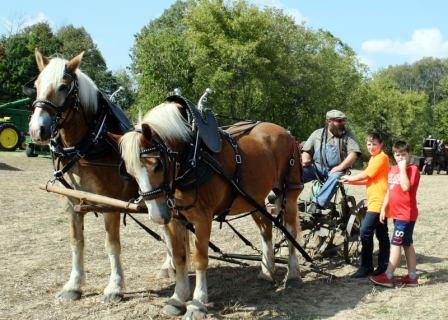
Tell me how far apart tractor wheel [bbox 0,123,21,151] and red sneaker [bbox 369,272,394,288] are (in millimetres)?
20348

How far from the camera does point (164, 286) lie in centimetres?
577

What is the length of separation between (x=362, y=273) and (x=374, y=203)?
85 centimetres

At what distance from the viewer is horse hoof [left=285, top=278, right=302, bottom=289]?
576 centimetres

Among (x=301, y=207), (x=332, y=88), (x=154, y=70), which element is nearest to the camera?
(x=301, y=207)

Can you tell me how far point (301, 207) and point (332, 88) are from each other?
28133 millimetres

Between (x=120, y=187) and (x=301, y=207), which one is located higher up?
(x=120, y=187)

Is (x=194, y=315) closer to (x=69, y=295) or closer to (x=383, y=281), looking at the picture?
(x=69, y=295)

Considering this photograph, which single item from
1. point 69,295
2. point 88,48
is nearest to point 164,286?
point 69,295

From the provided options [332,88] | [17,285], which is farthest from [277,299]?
[332,88]

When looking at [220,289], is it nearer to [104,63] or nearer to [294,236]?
[294,236]

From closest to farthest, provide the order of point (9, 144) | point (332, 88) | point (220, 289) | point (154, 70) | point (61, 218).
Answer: point (220, 289)
point (61, 218)
point (9, 144)
point (154, 70)
point (332, 88)

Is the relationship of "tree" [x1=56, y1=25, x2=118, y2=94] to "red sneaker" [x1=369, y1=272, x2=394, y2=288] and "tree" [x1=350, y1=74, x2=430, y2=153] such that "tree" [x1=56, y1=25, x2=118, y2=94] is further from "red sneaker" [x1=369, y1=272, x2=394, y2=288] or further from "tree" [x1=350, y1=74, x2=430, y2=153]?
"red sneaker" [x1=369, y1=272, x2=394, y2=288]

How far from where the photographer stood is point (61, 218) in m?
9.68

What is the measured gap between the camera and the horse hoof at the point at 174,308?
15.5ft
